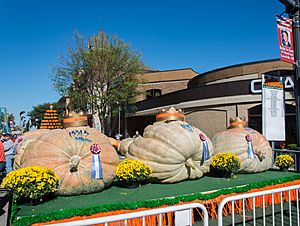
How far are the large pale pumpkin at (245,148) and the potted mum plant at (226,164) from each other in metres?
0.65

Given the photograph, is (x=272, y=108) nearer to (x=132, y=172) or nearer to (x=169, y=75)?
(x=132, y=172)

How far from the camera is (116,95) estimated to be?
1016 inches

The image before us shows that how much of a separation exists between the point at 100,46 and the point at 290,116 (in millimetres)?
16077

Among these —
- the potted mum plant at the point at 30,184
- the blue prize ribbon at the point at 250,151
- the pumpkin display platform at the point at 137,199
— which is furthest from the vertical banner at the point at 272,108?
the potted mum plant at the point at 30,184

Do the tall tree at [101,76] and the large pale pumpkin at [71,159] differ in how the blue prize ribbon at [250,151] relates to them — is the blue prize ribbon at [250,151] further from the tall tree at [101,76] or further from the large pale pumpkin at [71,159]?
the tall tree at [101,76]

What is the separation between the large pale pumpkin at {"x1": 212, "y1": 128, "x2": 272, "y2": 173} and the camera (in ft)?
24.0

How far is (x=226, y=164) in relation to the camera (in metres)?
6.58

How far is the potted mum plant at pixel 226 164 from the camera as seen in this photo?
658cm

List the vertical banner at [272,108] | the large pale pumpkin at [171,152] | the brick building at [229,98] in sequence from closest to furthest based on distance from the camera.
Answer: the large pale pumpkin at [171,152], the vertical banner at [272,108], the brick building at [229,98]

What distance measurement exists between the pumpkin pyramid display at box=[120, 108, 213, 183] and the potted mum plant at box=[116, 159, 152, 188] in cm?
33

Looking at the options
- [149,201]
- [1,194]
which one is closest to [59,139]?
[1,194]

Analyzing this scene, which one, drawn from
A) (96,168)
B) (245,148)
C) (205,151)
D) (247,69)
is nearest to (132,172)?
(96,168)

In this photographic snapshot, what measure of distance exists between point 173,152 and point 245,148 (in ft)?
7.84

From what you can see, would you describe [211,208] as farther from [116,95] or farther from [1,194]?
[116,95]
